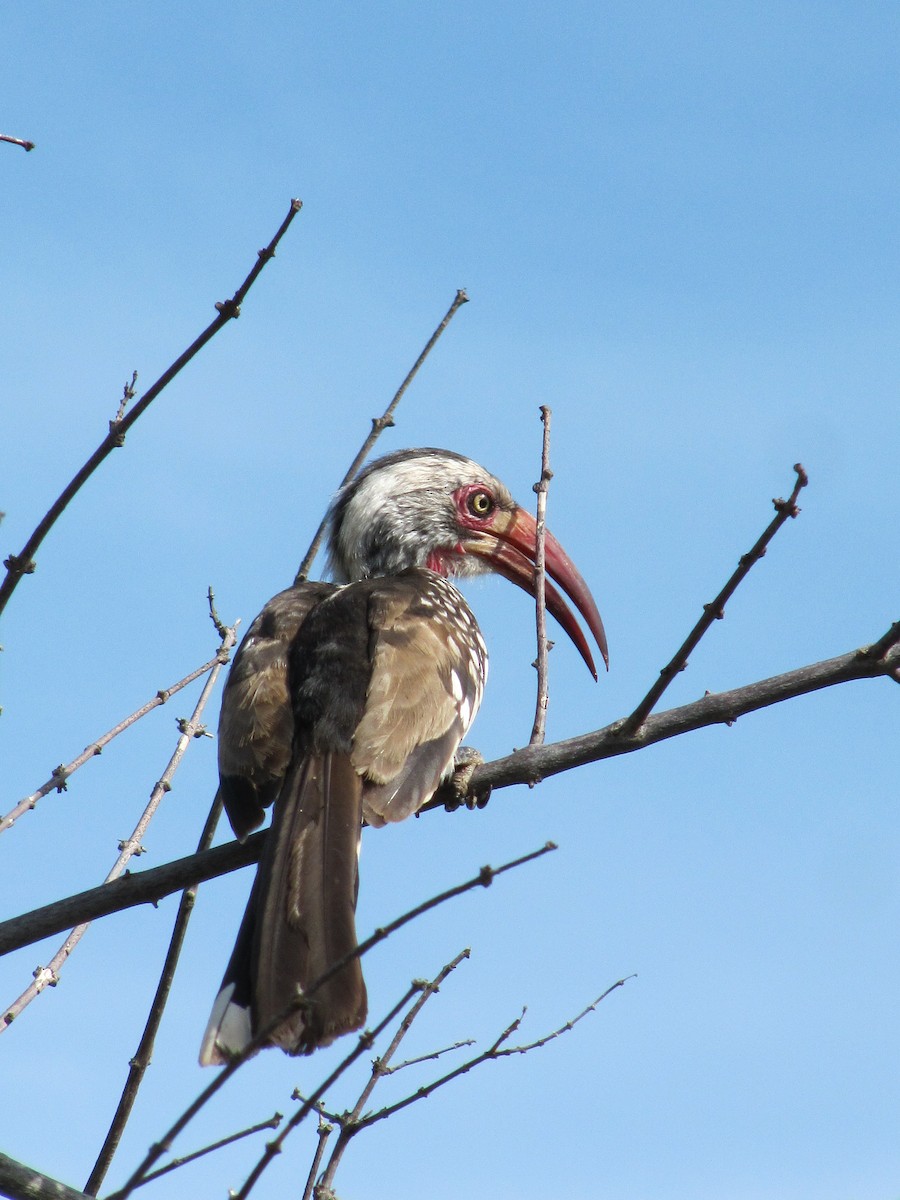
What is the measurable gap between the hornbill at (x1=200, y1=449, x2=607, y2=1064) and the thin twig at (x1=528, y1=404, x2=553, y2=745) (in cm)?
34

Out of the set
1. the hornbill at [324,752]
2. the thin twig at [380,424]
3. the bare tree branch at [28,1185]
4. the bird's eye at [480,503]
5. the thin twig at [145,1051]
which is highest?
the bird's eye at [480,503]

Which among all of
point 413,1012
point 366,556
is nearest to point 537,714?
point 413,1012

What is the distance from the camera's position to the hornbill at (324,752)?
130 inches

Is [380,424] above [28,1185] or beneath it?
above

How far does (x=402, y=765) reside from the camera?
3.92 meters

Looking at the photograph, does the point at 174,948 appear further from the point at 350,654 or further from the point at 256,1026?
the point at 350,654

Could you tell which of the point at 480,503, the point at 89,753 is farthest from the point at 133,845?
the point at 480,503

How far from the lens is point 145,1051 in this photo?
11.3ft

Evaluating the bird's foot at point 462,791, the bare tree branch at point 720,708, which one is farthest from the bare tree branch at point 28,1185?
the bird's foot at point 462,791

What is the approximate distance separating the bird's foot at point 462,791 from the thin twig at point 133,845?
79 centimetres

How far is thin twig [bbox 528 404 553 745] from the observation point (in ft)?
12.2

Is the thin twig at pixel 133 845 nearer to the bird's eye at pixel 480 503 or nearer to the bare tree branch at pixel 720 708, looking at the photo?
the bare tree branch at pixel 720 708

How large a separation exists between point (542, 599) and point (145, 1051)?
5.63ft

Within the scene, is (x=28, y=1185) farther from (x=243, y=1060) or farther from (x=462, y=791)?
(x=462, y=791)
